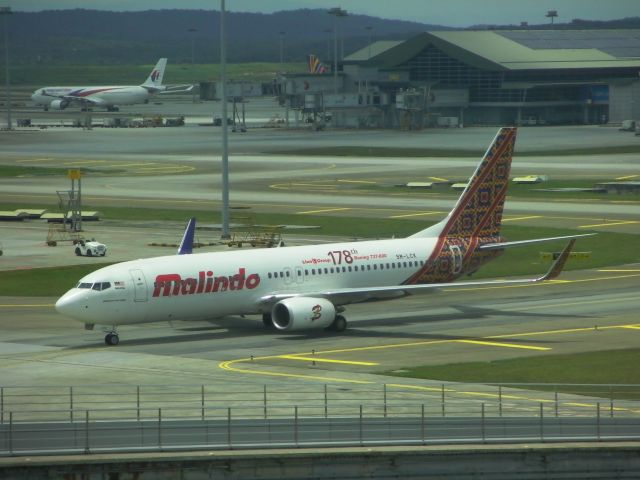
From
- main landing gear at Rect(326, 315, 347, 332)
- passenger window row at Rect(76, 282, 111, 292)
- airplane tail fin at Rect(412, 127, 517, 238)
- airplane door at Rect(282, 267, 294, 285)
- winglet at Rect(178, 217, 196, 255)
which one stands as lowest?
main landing gear at Rect(326, 315, 347, 332)

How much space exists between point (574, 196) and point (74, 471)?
10038 cm

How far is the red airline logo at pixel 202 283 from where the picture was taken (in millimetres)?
62834

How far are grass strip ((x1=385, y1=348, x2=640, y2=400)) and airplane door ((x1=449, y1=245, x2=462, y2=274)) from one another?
544 inches

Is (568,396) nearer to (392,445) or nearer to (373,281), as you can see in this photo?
(392,445)

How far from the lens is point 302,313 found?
6488 cm

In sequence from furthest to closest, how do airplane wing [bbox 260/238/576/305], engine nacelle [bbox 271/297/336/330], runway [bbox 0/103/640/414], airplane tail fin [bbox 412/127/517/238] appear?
airplane tail fin [bbox 412/127/517/238]
airplane wing [bbox 260/238/576/305]
engine nacelle [bbox 271/297/336/330]
runway [bbox 0/103/640/414]

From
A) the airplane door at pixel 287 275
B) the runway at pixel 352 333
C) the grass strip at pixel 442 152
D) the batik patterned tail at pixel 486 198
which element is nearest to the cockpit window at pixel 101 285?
the runway at pixel 352 333

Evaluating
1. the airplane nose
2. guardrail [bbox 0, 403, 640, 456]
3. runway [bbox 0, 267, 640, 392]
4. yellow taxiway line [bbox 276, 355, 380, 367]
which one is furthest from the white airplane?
guardrail [bbox 0, 403, 640, 456]

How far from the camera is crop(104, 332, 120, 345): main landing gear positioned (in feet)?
207

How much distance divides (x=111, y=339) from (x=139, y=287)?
299cm

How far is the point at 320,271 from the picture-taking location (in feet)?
223

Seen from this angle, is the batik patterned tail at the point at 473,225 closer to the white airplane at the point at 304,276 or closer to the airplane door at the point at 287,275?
the white airplane at the point at 304,276

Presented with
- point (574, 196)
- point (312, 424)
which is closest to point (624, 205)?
point (574, 196)

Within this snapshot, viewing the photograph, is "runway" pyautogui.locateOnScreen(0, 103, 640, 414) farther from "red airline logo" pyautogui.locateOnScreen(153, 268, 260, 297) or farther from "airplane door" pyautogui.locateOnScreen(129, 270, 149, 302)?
"red airline logo" pyautogui.locateOnScreen(153, 268, 260, 297)
